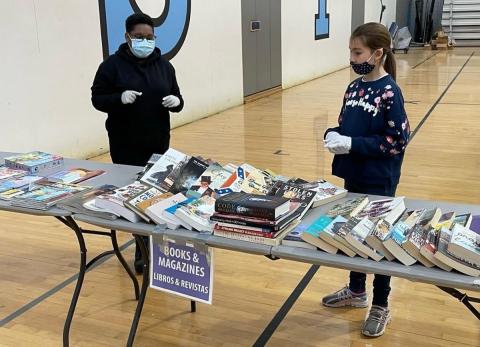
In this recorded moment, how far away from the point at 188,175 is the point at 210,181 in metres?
0.11

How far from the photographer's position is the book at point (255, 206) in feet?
5.87

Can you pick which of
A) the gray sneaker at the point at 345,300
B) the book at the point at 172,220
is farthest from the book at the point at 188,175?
the gray sneaker at the point at 345,300

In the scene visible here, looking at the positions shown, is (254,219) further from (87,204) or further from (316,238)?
(87,204)

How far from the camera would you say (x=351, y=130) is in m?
2.37

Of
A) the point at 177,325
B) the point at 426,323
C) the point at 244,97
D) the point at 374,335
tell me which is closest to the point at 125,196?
the point at 177,325

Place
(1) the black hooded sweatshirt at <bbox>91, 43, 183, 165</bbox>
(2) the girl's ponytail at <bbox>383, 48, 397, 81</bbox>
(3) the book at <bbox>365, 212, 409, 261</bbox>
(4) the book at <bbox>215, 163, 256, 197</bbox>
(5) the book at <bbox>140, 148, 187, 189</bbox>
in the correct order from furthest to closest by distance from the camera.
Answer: (1) the black hooded sweatshirt at <bbox>91, 43, 183, 165</bbox>
(2) the girl's ponytail at <bbox>383, 48, 397, 81</bbox>
(5) the book at <bbox>140, 148, 187, 189</bbox>
(4) the book at <bbox>215, 163, 256, 197</bbox>
(3) the book at <bbox>365, 212, 409, 261</bbox>

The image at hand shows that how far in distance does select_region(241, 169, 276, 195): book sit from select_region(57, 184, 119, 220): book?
1.62 feet

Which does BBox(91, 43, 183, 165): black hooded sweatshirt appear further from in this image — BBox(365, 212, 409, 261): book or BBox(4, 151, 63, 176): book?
BBox(365, 212, 409, 261): book

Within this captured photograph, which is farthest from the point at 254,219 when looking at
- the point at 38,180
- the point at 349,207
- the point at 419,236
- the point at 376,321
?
the point at 38,180

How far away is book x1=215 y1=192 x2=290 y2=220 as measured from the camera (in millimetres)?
1788

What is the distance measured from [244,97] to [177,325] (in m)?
6.47

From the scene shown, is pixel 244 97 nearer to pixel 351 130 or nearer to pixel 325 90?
pixel 325 90

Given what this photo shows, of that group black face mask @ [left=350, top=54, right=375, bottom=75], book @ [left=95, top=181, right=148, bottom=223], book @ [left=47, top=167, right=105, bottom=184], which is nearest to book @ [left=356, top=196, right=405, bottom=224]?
black face mask @ [left=350, top=54, right=375, bottom=75]

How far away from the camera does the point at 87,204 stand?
208 centimetres
